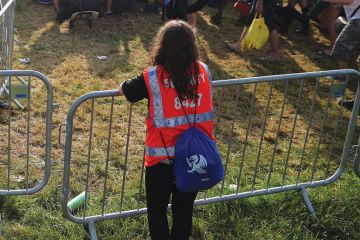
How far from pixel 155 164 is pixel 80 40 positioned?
5164 millimetres

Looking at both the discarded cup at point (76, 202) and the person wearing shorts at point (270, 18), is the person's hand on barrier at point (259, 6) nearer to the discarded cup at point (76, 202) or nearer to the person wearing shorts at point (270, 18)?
the person wearing shorts at point (270, 18)

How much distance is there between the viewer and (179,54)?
9.55ft

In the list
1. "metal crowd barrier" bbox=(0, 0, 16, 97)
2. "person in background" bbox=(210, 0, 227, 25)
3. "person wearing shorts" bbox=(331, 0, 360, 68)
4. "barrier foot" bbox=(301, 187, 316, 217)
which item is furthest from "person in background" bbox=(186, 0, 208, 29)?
"barrier foot" bbox=(301, 187, 316, 217)

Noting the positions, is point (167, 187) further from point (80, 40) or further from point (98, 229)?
point (80, 40)

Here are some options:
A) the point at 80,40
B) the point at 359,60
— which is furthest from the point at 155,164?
the point at 359,60

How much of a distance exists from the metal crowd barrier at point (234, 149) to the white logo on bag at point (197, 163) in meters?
0.69

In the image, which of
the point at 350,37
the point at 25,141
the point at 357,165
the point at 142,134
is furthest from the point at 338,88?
the point at 25,141

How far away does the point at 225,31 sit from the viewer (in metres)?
9.04

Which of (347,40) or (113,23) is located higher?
(347,40)

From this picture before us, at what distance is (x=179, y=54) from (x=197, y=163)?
61cm

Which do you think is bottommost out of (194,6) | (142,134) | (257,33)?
(142,134)

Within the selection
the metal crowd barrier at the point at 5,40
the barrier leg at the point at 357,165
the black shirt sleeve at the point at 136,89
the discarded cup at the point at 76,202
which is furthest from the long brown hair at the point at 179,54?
the metal crowd barrier at the point at 5,40

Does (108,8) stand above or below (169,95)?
below

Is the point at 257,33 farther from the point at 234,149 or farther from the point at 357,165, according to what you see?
the point at 357,165
